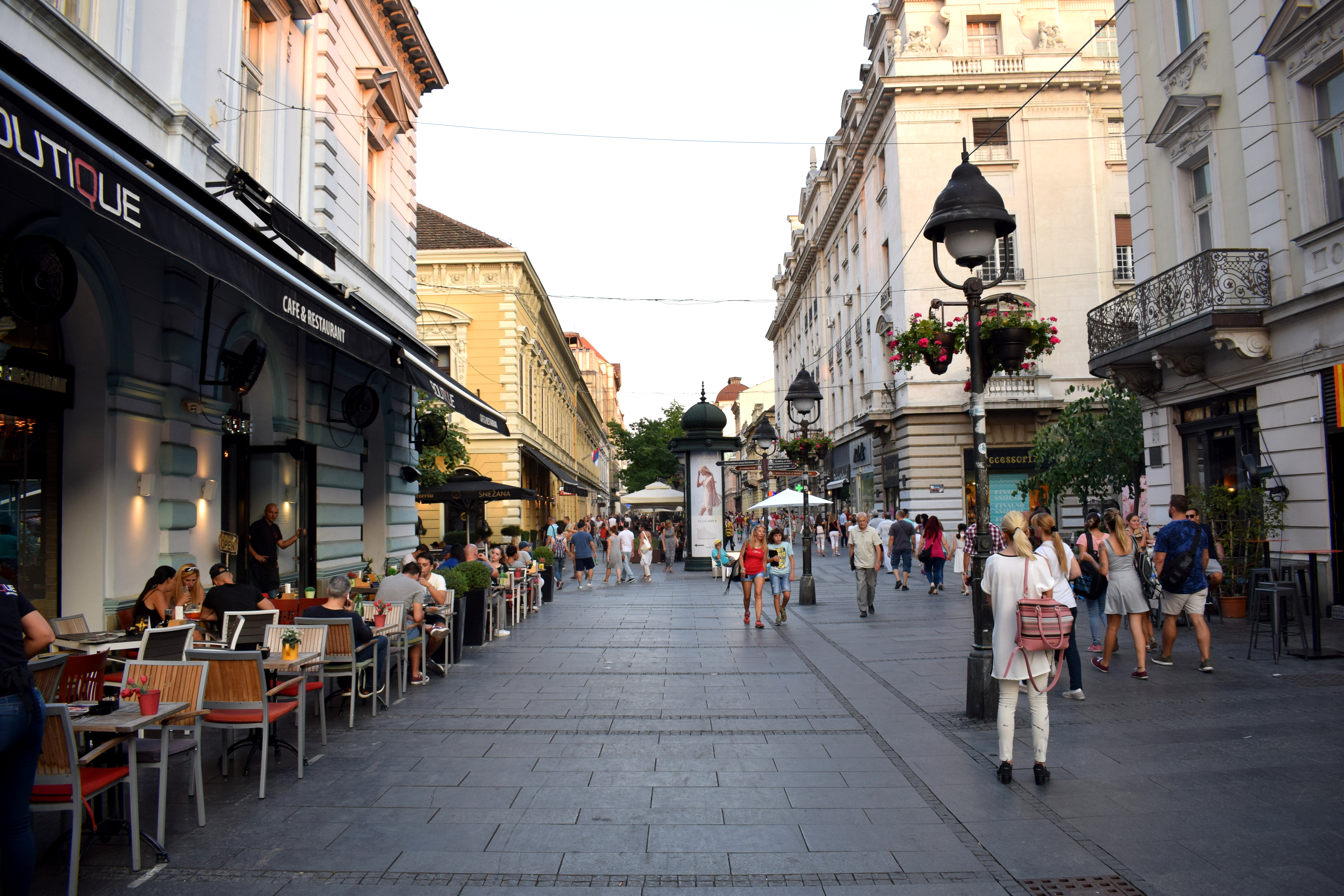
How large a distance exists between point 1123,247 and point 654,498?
18898 millimetres

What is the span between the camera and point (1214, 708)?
7785mm

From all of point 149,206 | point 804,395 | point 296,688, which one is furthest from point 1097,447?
point 149,206

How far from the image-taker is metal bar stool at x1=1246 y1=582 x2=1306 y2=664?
31.9 feet

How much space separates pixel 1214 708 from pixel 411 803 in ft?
21.3

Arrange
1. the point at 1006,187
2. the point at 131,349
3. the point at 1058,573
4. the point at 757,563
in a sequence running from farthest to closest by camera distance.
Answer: the point at 1006,187 → the point at 757,563 → the point at 131,349 → the point at 1058,573

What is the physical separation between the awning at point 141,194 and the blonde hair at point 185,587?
274cm

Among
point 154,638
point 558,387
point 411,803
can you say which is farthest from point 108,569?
point 558,387

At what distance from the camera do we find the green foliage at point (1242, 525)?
508 inches

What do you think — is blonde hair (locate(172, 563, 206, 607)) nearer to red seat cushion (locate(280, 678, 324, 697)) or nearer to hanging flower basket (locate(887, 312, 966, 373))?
red seat cushion (locate(280, 678, 324, 697))

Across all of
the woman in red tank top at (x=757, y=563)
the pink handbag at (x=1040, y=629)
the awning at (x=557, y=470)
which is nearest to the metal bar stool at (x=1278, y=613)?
the pink handbag at (x=1040, y=629)

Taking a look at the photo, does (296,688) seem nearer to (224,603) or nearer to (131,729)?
(224,603)

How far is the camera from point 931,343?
31.3 ft

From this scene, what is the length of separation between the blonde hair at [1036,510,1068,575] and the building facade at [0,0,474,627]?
21.2ft

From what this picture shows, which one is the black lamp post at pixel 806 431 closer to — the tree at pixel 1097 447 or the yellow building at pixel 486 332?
the tree at pixel 1097 447
